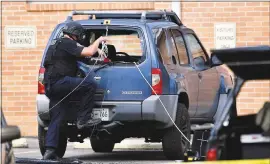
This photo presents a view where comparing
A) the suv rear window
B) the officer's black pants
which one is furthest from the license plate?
the suv rear window

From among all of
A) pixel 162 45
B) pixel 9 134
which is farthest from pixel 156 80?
pixel 9 134

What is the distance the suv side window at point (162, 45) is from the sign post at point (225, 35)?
17.9ft

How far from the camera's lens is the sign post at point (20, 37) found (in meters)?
20.1

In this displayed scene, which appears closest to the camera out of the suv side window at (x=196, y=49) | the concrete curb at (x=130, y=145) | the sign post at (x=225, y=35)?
the suv side window at (x=196, y=49)

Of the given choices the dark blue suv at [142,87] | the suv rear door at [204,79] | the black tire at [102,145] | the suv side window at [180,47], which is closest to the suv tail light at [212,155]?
the dark blue suv at [142,87]

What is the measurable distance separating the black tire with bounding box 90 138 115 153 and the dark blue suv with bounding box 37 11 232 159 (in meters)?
1.12

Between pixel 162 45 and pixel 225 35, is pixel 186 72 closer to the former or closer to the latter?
pixel 162 45

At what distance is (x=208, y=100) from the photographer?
15391 millimetres

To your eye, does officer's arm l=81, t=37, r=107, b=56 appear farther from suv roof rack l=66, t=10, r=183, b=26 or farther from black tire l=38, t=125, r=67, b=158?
black tire l=38, t=125, r=67, b=158

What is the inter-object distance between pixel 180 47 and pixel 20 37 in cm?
600

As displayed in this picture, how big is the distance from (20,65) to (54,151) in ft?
21.5

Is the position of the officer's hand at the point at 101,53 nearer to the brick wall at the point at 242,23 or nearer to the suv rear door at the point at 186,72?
the suv rear door at the point at 186,72

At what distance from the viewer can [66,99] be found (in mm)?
13820

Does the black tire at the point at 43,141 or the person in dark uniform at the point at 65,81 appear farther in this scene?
the black tire at the point at 43,141
